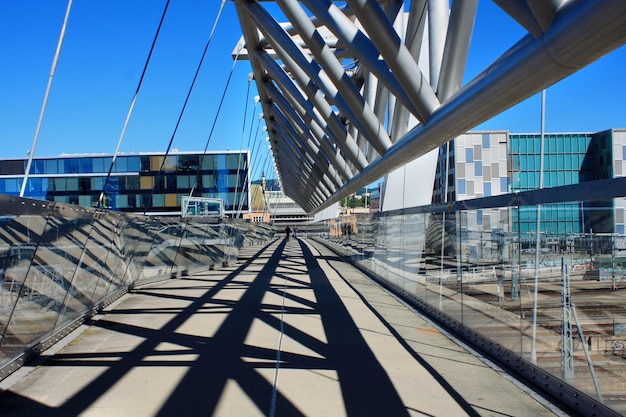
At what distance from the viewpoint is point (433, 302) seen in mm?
9852

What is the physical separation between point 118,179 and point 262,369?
35925mm

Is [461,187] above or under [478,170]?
under

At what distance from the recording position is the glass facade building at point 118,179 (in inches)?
1383

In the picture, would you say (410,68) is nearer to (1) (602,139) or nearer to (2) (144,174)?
(1) (602,139)

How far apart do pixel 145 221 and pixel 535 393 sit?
31.2 feet

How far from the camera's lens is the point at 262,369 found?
6.32 m

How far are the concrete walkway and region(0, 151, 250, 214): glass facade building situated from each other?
855 inches

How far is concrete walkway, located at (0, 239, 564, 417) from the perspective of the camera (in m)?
5.10

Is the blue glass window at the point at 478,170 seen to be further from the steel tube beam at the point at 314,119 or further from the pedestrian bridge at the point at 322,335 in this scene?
the pedestrian bridge at the point at 322,335

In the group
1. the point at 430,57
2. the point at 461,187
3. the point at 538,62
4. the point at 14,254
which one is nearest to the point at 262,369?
the point at 14,254

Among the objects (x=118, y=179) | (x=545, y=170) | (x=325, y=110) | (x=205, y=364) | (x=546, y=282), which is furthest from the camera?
(x=118, y=179)

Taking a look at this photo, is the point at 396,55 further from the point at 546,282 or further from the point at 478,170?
the point at 478,170

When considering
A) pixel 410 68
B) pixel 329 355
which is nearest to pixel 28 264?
pixel 329 355

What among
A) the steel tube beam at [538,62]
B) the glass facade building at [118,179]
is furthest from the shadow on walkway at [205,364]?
the glass facade building at [118,179]
